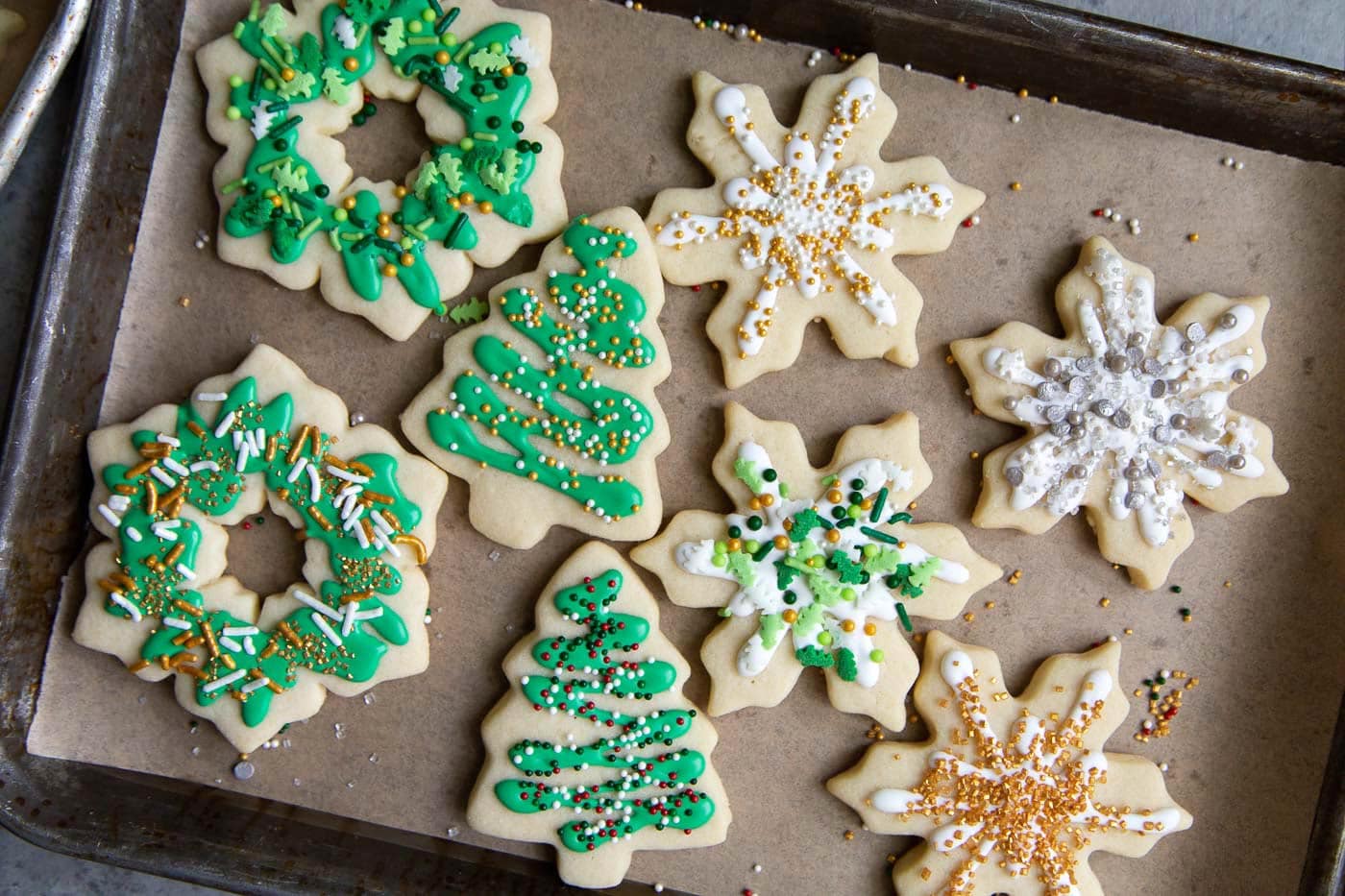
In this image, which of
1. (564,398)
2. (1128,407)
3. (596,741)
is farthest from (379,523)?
(1128,407)

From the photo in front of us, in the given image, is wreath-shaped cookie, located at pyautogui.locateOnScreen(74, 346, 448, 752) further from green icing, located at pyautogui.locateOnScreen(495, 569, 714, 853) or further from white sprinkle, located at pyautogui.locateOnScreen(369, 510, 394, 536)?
green icing, located at pyautogui.locateOnScreen(495, 569, 714, 853)

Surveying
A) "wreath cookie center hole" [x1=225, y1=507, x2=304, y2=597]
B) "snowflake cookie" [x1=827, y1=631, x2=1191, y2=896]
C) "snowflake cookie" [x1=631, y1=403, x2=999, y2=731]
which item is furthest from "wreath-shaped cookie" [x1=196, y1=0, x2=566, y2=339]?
"snowflake cookie" [x1=827, y1=631, x2=1191, y2=896]

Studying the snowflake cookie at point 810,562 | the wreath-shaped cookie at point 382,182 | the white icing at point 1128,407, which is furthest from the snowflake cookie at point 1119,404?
the wreath-shaped cookie at point 382,182

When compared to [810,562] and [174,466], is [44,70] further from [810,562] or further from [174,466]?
[810,562]

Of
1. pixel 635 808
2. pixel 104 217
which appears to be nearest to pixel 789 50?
pixel 104 217

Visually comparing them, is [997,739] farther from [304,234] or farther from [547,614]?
[304,234]

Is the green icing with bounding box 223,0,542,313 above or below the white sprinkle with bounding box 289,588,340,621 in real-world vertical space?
above
